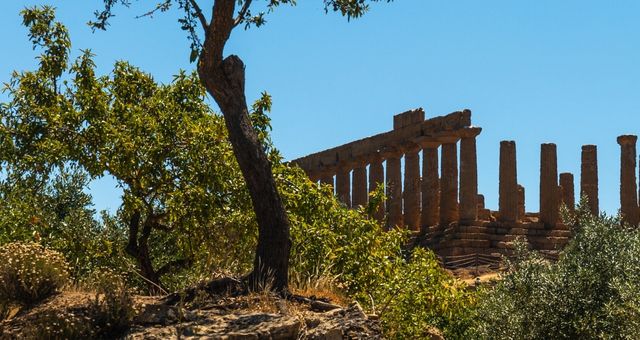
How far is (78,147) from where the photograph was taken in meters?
25.9

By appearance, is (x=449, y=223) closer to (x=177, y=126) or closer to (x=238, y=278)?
(x=177, y=126)

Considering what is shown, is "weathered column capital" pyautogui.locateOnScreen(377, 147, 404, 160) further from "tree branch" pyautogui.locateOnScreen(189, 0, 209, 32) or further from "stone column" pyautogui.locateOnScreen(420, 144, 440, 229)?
"tree branch" pyautogui.locateOnScreen(189, 0, 209, 32)

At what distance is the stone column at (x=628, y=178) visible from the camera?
4728 cm

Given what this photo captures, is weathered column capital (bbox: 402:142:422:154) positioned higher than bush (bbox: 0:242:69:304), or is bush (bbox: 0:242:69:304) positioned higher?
weathered column capital (bbox: 402:142:422:154)

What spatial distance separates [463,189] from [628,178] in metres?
5.92

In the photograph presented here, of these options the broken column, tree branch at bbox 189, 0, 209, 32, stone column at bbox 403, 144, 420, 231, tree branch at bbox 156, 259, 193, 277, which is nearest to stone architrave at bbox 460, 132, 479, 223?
stone column at bbox 403, 144, 420, 231

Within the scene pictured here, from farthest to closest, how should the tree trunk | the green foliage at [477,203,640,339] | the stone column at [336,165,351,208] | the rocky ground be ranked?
the stone column at [336,165,351,208] < the green foliage at [477,203,640,339] < the tree trunk < the rocky ground

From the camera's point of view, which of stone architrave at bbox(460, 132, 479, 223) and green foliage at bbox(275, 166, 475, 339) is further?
stone architrave at bbox(460, 132, 479, 223)

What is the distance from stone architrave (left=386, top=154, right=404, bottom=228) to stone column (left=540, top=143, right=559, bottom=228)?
5.91 m

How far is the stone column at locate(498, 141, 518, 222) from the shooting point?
158ft

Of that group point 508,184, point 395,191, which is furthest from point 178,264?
point 395,191

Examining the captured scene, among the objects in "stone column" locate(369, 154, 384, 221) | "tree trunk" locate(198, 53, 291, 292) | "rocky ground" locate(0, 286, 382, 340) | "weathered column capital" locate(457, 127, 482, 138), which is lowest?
"rocky ground" locate(0, 286, 382, 340)

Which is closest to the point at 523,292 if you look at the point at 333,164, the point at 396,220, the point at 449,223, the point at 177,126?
the point at 177,126

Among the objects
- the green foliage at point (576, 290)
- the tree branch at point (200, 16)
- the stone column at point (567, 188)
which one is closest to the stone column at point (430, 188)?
the stone column at point (567, 188)
